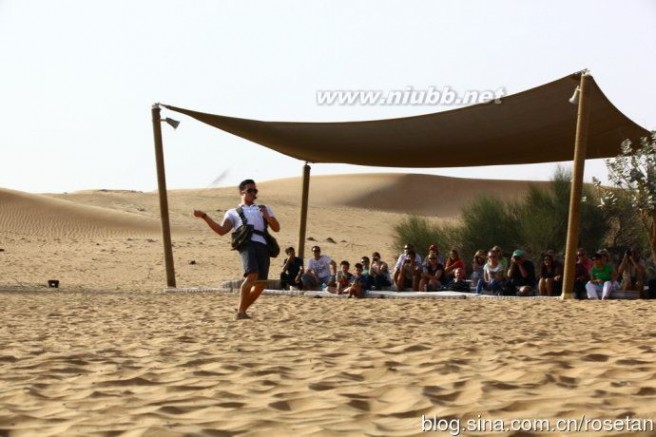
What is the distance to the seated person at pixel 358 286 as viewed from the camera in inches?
465

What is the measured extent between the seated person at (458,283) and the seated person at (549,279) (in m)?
1.17

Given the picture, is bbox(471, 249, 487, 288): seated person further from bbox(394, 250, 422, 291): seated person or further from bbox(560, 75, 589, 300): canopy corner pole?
bbox(560, 75, 589, 300): canopy corner pole

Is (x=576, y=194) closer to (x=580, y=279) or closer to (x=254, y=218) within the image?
(x=580, y=279)

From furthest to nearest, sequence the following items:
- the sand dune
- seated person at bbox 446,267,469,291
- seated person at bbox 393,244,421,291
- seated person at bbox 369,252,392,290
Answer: the sand dune
seated person at bbox 369,252,392,290
seated person at bbox 393,244,421,291
seated person at bbox 446,267,469,291

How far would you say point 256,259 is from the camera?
8.35 m

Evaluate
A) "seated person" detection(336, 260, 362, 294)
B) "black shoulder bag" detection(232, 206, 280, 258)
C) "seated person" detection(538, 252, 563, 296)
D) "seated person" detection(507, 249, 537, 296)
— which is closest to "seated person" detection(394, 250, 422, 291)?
"seated person" detection(336, 260, 362, 294)

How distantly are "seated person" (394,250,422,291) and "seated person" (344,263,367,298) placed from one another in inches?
18.0

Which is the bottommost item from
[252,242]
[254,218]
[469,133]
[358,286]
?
[358,286]

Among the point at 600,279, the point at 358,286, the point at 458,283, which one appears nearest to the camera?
the point at 600,279

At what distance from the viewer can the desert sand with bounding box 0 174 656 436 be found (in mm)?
3744

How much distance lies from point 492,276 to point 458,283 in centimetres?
68

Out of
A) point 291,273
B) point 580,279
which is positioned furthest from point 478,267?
Answer: point 291,273

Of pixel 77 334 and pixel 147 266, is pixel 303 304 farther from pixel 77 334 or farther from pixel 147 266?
pixel 147 266

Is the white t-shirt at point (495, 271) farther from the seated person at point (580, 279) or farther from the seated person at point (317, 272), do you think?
the seated person at point (317, 272)
